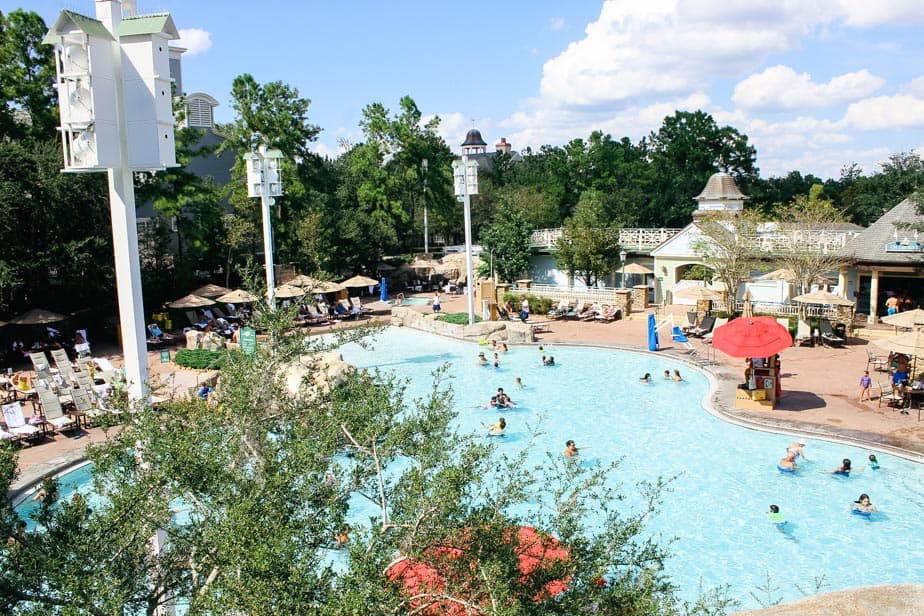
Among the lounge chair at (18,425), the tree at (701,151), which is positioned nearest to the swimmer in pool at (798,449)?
the lounge chair at (18,425)

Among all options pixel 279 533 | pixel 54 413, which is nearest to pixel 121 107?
pixel 279 533

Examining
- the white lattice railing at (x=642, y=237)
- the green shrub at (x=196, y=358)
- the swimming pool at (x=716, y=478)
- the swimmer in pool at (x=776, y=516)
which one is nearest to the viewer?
the swimming pool at (x=716, y=478)

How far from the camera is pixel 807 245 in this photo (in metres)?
30.2

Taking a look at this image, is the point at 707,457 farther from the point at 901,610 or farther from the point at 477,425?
the point at 901,610

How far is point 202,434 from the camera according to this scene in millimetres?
7820

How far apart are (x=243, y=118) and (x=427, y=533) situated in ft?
121

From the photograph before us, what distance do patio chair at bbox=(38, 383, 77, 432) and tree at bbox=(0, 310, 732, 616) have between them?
40.6 feet

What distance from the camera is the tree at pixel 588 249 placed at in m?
37.6

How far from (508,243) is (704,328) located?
14.9m

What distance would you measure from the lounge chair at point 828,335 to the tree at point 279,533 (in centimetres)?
2198

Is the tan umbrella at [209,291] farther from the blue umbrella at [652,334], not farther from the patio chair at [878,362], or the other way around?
the patio chair at [878,362]

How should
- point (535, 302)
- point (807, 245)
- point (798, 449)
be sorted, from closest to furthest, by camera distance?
point (798, 449)
point (807, 245)
point (535, 302)

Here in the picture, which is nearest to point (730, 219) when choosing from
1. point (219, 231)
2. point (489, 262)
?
point (489, 262)

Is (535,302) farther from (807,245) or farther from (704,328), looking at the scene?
(807,245)
